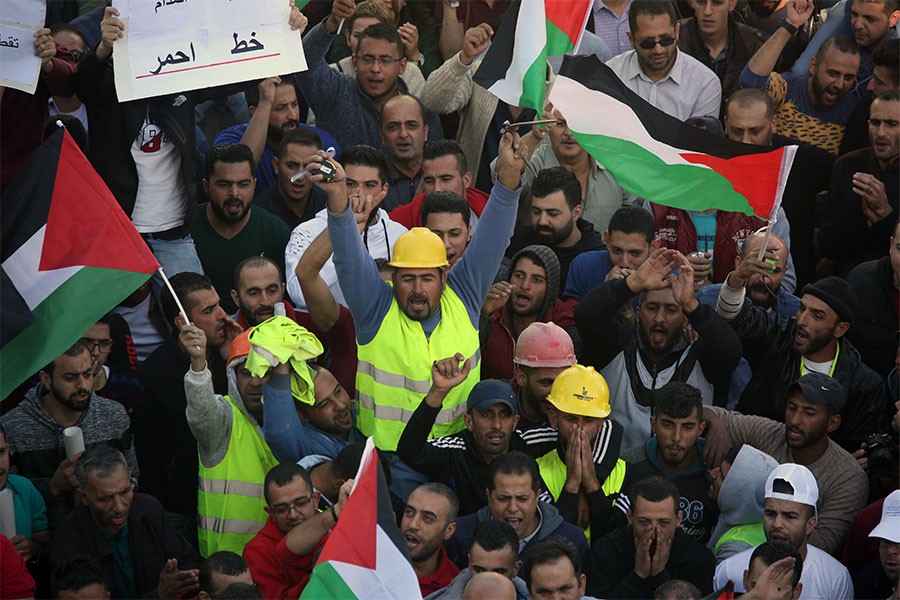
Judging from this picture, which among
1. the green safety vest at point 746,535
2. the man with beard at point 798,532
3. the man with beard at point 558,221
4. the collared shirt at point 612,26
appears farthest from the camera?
the collared shirt at point 612,26

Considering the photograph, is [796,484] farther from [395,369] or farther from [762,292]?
[395,369]

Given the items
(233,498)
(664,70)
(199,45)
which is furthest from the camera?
(664,70)

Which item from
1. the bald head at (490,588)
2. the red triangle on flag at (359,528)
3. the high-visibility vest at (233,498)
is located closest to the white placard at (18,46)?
the high-visibility vest at (233,498)

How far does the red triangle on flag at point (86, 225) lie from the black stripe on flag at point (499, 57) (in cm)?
217

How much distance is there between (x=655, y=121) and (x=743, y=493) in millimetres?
2066

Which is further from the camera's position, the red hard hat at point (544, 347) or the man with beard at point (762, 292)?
the man with beard at point (762, 292)

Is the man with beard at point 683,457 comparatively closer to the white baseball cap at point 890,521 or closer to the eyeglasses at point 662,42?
the white baseball cap at point 890,521

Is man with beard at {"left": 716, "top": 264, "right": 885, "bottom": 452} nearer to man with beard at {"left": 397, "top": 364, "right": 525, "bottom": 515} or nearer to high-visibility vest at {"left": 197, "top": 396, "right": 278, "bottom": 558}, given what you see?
man with beard at {"left": 397, "top": 364, "right": 525, "bottom": 515}

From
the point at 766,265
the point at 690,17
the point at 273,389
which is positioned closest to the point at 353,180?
the point at 273,389

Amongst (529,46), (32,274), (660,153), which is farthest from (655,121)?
(32,274)

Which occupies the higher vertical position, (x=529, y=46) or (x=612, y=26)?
(x=529, y=46)

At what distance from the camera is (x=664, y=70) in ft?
36.3

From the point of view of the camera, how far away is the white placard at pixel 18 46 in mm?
8953

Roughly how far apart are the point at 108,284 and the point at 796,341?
3.90 meters
